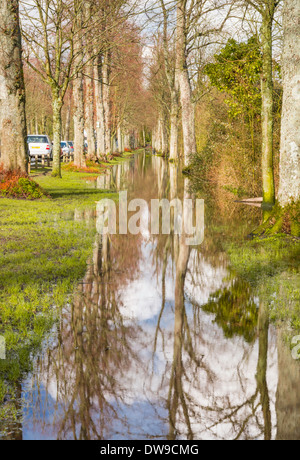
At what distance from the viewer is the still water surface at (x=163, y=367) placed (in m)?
3.34

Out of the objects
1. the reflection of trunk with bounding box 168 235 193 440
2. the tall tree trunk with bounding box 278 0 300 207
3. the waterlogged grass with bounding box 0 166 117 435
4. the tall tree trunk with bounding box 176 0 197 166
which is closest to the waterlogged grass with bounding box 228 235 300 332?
the reflection of trunk with bounding box 168 235 193 440

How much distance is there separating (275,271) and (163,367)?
3.69 m

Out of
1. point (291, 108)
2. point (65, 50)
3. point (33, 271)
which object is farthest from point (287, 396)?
point (65, 50)

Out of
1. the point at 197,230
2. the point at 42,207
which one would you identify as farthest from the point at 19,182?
the point at 197,230

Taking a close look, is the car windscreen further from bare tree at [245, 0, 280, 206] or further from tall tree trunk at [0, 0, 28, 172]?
bare tree at [245, 0, 280, 206]

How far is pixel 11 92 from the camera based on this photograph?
15484 mm

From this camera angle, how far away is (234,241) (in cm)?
1003

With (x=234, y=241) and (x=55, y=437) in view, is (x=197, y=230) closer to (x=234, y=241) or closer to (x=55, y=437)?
(x=234, y=241)

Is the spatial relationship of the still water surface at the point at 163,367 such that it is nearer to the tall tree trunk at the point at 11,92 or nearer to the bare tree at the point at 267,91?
the bare tree at the point at 267,91

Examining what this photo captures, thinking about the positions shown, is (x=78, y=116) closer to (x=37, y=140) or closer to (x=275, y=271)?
(x=37, y=140)

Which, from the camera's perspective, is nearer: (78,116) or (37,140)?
(78,116)

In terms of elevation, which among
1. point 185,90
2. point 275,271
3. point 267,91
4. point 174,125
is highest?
point 185,90

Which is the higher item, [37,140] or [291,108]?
[37,140]

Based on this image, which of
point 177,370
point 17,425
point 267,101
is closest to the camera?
point 17,425
